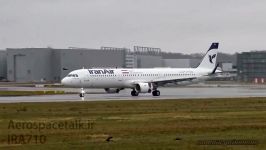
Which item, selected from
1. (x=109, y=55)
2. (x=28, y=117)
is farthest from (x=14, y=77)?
(x=28, y=117)

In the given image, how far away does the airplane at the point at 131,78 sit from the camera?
66.2m

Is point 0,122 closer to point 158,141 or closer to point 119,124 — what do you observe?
point 119,124

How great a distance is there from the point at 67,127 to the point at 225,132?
675 cm

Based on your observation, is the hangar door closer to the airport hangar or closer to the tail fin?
the airport hangar

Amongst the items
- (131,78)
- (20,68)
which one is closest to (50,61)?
(20,68)

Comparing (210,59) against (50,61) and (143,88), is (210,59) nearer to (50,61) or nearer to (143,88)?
(143,88)

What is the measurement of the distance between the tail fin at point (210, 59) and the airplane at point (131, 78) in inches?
61.2

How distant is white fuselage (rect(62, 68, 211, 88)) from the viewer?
66.2 meters

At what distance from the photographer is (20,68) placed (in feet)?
530

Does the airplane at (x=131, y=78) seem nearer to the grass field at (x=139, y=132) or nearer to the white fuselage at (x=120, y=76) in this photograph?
the white fuselage at (x=120, y=76)

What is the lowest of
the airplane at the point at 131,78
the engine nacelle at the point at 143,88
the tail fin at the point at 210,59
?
the engine nacelle at the point at 143,88

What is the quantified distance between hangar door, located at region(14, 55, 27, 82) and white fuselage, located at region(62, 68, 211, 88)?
311ft

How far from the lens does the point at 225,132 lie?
Answer: 893 inches

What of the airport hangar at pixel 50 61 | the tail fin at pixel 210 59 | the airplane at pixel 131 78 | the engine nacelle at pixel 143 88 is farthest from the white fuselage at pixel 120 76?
the airport hangar at pixel 50 61
